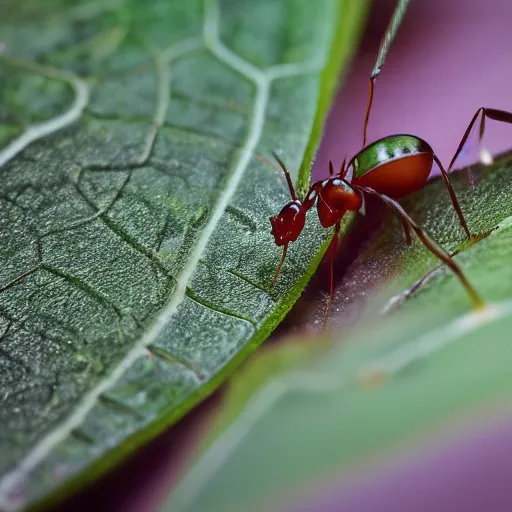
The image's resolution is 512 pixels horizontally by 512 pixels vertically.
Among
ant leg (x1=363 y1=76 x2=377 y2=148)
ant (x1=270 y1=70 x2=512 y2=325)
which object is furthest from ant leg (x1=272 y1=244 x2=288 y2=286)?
ant leg (x1=363 y1=76 x2=377 y2=148)

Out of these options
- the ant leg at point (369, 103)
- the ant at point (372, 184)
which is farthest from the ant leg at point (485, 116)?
the ant leg at point (369, 103)

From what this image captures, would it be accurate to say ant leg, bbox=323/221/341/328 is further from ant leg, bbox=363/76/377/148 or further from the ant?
ant leg, bbox=363/76/377/148

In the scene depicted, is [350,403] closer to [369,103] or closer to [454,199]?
[454,199]

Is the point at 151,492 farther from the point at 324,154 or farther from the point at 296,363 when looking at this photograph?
the point at 324,154

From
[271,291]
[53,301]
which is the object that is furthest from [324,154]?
[53,301]

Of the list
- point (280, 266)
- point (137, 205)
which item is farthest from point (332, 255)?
point (137, 205)

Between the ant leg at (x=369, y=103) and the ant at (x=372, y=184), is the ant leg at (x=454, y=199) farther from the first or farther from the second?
the ant leg at (x=369, y=103)
